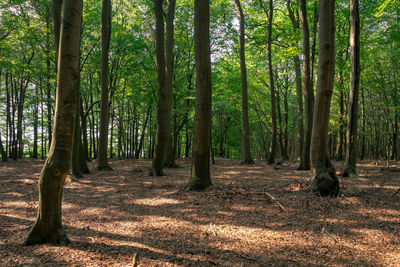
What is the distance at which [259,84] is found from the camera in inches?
999

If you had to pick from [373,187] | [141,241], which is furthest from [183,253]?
[373,187]

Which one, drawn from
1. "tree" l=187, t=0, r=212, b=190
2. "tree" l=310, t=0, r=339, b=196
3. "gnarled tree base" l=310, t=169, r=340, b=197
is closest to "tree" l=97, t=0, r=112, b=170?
"tree" l=187, t=0, r=212, b=190

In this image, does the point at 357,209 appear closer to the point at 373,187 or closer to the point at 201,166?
the point at 373,187

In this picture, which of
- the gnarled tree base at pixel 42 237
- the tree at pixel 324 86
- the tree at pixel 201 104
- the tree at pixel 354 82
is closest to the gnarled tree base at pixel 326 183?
the tree at pixel 324 86

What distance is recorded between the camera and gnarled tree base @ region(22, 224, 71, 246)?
321 cm

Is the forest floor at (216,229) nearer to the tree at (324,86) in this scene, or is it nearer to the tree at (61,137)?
the tree at (61,137)

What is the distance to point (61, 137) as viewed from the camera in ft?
10.4

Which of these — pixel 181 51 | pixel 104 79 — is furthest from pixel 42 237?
pixel 181 51

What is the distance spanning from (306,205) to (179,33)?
16.5 m

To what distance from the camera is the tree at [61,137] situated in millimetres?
3129

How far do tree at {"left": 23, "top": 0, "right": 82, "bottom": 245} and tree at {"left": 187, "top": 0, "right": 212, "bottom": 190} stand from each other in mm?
3764

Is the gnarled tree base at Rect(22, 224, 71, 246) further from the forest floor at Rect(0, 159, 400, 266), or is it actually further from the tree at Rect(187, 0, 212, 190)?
the tree at Rect(187, 0, 212, 190)

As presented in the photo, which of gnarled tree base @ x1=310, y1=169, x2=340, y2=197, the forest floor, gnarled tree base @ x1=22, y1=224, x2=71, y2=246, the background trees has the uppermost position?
the background trees

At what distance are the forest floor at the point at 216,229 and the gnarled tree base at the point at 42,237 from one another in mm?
104
